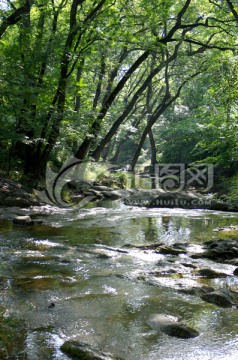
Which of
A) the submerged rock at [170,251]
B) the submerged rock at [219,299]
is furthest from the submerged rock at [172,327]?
the submerged rock at [170,251]

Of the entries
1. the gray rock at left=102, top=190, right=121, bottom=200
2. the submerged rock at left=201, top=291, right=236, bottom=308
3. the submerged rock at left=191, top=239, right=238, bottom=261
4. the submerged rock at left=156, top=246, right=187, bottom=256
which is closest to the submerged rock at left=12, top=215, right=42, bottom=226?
the submerged rock at left=156, top=246, right=187, bottom=256

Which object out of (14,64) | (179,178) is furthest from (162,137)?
(14,64)

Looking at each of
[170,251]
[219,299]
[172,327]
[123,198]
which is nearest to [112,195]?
[123,198]

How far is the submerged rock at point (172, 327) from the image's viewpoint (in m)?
3.66

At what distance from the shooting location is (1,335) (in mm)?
3414

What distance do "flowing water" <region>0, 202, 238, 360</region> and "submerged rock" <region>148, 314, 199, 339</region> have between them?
0.24 feet

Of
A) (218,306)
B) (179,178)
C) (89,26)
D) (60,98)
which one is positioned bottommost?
(218,306)

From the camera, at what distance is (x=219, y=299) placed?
4.57 metres

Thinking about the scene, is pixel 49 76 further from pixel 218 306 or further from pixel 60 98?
pixel 218 306

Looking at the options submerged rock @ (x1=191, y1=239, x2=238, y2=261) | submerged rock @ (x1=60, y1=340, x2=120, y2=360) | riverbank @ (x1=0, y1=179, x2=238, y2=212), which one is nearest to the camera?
submerged rock @ (x1=60, y1=340, x2=120, y2=360)

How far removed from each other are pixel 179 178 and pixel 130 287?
1937 cm

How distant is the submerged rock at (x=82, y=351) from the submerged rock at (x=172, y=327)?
2.42 ft

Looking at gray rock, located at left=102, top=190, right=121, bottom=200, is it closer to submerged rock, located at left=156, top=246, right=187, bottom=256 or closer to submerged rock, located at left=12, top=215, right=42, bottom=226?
submerged rock, located at left=12, top=215, right=42, bottom=226

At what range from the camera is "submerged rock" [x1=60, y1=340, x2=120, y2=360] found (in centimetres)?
310
